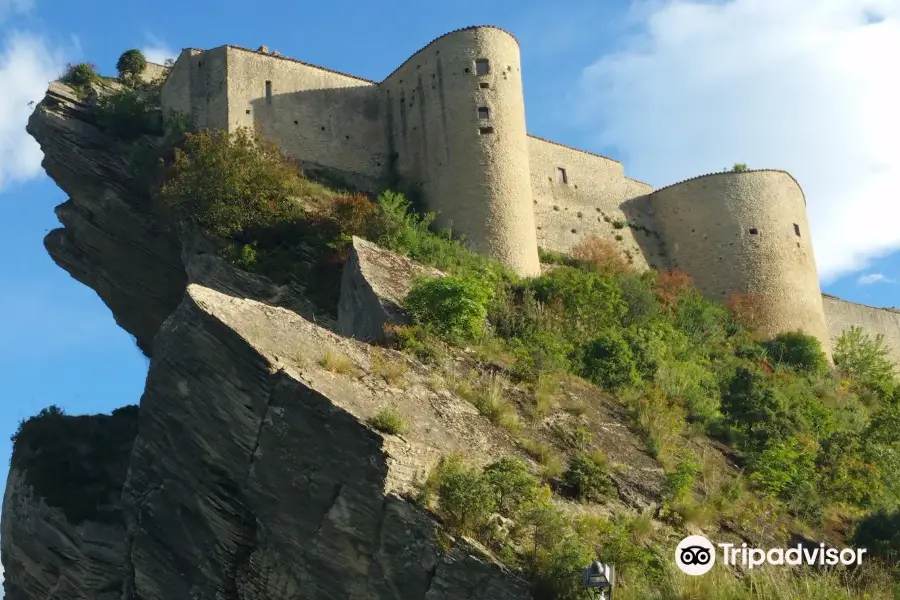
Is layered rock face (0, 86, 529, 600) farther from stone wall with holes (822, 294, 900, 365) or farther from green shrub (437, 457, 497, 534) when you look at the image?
stone wall with holes (822, 294, 900, 365)

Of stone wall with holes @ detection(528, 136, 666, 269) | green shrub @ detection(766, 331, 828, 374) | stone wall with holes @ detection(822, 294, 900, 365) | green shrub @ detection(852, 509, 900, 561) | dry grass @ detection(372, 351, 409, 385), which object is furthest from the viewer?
stone wall with holes @ detection(822, 294, 900, 365)

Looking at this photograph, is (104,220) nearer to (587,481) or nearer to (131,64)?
(131,64)

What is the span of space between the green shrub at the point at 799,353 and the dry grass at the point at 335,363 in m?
17.4

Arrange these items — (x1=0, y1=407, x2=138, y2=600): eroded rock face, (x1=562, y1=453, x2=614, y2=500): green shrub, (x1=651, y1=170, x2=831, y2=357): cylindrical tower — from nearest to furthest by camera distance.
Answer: (x1=562, y1=453, x2=614, y2=500): green shrub, (x1=0, y1=407, x2=138, y2=600): eroded rock face, (x1=651, y1=170, x2=831, y2=357): cylindrical tower

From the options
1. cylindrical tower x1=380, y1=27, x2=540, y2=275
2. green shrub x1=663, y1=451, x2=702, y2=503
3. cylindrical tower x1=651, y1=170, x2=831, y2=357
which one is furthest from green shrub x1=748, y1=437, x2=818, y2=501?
cylindrical tower x1=651, y1=170, x2=831, y2=357

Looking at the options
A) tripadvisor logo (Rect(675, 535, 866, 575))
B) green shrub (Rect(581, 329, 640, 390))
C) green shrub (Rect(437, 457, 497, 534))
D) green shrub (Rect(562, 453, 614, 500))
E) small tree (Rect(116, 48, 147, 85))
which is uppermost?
small tree (Rect(116, 48, 147, 85))

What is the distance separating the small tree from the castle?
11.7 ft

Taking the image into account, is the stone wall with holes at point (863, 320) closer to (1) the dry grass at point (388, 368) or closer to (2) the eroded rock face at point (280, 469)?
(1) the dry grass at point (388, 368)

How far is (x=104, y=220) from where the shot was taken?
31188mm

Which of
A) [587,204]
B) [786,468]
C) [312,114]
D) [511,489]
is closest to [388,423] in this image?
[511,489]

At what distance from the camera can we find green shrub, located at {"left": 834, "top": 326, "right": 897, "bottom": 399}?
109ft

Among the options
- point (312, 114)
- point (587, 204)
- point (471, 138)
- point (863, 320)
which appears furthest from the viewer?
point (863, 320)

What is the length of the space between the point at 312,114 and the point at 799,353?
1492 centimetres

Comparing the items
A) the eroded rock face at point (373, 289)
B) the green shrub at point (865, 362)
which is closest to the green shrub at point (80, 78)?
the eroded rock face at point (373, 289)
